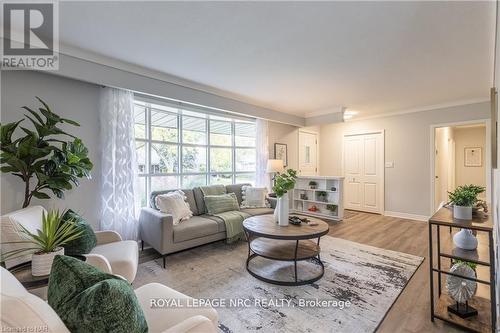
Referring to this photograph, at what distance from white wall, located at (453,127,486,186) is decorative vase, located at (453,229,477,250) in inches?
274

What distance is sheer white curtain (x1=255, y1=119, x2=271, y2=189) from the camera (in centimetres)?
520

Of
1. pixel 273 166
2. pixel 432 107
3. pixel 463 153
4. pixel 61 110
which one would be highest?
pixel 432 107

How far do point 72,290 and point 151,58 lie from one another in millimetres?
2650

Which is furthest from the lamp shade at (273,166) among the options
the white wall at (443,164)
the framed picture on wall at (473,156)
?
the framed picture on wall at (473,156)

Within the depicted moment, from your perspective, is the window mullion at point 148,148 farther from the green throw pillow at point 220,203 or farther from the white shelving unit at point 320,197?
Result: the white shelving unit at point 320,197

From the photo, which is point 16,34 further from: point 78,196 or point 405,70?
point 405,70

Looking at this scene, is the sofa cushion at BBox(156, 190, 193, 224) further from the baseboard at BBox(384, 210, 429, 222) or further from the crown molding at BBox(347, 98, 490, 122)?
the crown molding at BBox(347, 98, 490, 122)

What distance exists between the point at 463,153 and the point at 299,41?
7.68 metres

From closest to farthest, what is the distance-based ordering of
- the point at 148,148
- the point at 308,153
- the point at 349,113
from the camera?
1. the point at 148,148
2. the point at 349,113
3. the point at 308,153

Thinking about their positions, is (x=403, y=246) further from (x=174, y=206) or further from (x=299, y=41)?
(x=174, y=206)

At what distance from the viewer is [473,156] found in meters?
6.88

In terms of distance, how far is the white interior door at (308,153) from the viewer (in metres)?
6.33

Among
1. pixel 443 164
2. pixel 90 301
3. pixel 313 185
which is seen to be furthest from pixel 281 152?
pixel 90 301

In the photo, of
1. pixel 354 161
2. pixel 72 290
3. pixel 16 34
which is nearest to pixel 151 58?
pixel 16 34
